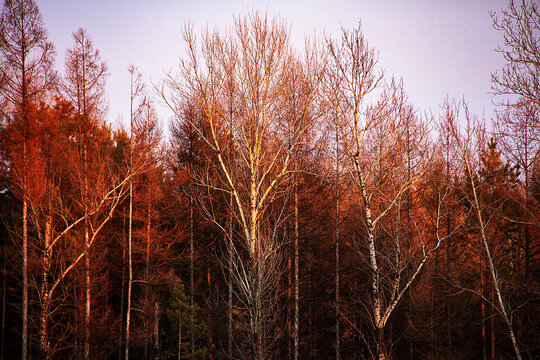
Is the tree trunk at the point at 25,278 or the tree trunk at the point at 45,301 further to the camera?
the tree trunk at the point at 45,301

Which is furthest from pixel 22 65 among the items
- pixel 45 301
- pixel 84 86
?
pixel 45 301

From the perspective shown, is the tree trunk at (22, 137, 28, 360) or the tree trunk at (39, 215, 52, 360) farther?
the tree trunk at (39, 215, 52, 360)

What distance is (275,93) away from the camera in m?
8.52

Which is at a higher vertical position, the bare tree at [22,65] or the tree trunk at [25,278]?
the bare tree at [22,65]

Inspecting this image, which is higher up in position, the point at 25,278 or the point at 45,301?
the point at 25,278

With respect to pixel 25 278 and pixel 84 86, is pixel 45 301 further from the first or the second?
pixel 84 86

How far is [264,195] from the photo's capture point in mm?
8016

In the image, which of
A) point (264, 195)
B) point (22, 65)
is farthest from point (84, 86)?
point (264, 195)

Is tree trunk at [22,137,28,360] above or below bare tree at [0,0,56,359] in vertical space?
below

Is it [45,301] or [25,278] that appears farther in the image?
[45,301]

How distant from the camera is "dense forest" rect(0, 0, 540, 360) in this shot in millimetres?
8383

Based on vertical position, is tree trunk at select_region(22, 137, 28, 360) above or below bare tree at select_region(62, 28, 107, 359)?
below

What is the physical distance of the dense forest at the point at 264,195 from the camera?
8.38 meters

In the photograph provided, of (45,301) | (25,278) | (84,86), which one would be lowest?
(45,301)
